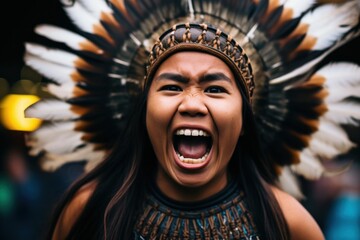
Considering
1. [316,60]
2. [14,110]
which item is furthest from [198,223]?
[14,110]

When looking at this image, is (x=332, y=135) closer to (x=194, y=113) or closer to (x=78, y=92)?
(x=194, y=113)

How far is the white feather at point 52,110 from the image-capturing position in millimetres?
2236

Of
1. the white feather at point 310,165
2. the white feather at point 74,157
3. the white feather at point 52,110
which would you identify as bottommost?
the white feather at point 310,165

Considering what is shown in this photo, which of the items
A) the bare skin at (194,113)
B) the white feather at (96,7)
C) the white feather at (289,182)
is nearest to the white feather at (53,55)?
the white feather at (96,7)

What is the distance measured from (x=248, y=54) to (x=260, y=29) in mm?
121

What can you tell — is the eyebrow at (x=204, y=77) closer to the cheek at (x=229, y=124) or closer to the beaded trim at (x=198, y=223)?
the cheek at (x=229, y=124)

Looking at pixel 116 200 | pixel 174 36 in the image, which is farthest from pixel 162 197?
pixel 174 36

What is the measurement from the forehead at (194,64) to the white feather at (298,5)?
449mm

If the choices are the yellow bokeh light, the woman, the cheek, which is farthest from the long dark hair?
the yellow bokeh light

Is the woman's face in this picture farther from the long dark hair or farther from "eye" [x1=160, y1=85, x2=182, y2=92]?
the long dark hair

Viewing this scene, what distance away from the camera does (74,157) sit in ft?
7.59

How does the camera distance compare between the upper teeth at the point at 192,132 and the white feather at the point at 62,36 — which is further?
the white feather at the point at 62,36

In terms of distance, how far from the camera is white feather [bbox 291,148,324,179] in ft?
7.45

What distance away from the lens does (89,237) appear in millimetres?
2035
